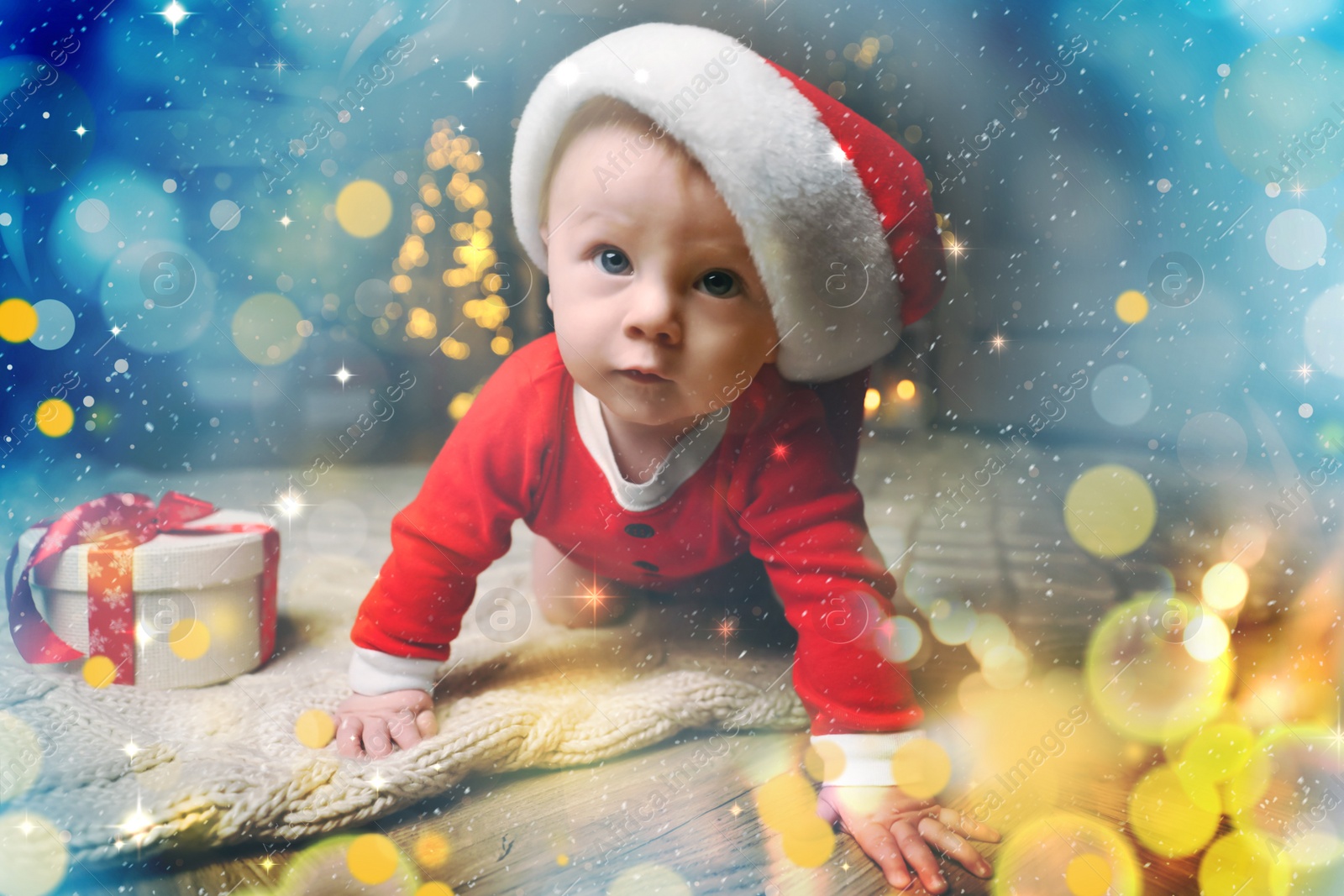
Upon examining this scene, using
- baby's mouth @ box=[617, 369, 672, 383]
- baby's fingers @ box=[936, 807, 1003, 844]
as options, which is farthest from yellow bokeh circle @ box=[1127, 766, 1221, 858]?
baby's mouth @ box=[617, 369, 672, 383]

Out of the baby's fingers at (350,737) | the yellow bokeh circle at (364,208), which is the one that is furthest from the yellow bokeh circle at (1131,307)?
the baby's fingers at (350,737)

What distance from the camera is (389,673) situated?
2.38ft

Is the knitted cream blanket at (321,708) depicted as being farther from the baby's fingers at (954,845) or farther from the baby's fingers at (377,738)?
the baby's fingers at (954,845)

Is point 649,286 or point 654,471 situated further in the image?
point 654,471

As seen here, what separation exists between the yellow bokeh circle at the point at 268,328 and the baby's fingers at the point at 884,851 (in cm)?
62

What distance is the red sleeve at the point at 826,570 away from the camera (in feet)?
2.31

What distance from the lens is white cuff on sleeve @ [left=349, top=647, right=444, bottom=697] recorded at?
2.38 ft

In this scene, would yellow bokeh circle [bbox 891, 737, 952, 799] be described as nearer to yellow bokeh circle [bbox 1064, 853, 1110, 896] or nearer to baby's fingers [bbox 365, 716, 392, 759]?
yellow bokeh circle [bbox 1064, 853, 1110, 896]

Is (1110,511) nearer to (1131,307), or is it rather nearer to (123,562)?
(1131,307)

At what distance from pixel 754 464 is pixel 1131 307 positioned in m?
0.35

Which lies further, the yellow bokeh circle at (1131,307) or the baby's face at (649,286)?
the yellow bokeh circle at (1131,307)

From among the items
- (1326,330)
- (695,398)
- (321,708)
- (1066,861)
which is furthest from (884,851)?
(1326,330)

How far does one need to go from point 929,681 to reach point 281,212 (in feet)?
2.29

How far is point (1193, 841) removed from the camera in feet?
2.27
